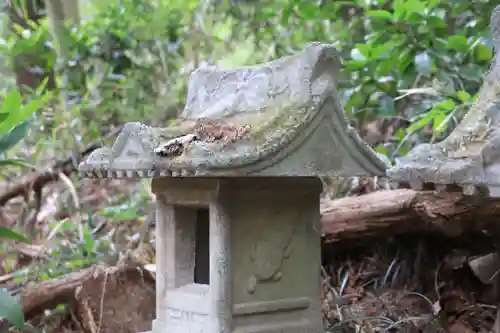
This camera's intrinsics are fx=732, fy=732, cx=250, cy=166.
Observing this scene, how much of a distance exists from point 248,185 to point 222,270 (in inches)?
13.5

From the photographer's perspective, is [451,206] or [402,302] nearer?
[451,206]

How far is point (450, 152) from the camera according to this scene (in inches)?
79.7

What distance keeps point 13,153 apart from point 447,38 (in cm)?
392

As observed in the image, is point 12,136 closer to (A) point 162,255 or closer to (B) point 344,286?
(A) point 162,255

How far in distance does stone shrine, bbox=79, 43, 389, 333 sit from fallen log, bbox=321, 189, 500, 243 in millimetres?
900

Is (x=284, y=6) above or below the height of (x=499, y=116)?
above

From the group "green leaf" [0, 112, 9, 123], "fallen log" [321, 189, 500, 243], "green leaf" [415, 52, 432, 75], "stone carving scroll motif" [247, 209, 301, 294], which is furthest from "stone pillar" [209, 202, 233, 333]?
"green leaf" [415, 52, 432, 75]

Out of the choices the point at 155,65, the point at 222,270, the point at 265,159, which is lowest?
the point at 222,270

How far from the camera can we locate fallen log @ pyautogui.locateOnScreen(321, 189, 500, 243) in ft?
12.1

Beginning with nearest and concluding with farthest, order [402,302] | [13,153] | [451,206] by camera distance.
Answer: [451,206] → [402,302] → [13,153]

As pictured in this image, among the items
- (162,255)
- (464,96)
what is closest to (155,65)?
(464,96)

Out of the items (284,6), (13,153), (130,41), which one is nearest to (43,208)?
(13,153)

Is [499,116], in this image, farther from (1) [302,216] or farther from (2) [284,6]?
(2) [284,6]

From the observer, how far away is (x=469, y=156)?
1.93 m
